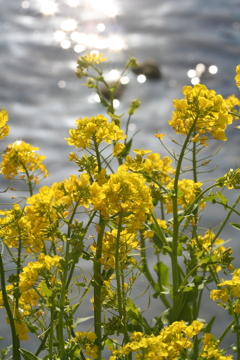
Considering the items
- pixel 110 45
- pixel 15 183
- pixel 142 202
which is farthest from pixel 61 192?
pixel 110 45

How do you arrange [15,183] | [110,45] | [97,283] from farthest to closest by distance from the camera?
[110,45] < [15,183] < [97,283]

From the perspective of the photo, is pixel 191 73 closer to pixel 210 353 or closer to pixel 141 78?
pixel 141 78

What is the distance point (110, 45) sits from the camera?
9.13 ft

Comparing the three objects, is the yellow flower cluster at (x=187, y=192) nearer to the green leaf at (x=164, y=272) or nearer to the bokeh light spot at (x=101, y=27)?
the green leaf at (x=164, y=272)

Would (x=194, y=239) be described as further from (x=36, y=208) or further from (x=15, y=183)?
(x=15, y=183)

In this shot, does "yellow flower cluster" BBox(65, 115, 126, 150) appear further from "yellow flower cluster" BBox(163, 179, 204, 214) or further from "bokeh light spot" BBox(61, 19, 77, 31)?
"bokeh light spot" BBox(61, 19, 77, 31)

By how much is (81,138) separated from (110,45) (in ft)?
5.59

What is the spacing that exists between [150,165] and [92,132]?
1.11 ft

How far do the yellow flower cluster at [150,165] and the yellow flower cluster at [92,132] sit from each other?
0.07 m

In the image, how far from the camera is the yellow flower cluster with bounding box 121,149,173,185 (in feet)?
4.15

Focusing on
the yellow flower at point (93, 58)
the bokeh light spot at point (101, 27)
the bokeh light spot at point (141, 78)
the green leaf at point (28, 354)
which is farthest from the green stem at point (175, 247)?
the bokeh light spot at point (101, 27)

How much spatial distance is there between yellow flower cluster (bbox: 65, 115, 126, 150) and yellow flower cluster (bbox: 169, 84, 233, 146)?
0.50 feet

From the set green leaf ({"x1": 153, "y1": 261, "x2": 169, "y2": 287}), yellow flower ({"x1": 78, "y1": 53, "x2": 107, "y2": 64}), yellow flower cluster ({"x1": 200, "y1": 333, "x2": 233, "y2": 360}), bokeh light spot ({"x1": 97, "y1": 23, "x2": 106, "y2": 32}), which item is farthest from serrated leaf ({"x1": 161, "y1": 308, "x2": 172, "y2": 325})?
bokeh light spot ({"x1": 97, "y1": 23, "x2": 106, "y2": 32})

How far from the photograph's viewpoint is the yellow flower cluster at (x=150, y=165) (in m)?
1.27
